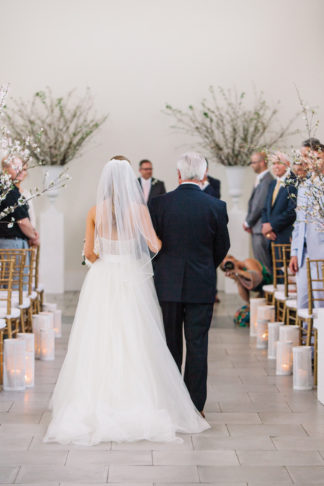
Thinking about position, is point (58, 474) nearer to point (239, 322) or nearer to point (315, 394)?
point (315, 394)

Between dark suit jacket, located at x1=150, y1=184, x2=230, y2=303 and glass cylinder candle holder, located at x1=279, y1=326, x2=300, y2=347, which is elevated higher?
dark suit jacket, located at x1=150, y1=184, x2=230, y2=303

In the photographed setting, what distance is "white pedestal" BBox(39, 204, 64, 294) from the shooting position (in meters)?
12.0

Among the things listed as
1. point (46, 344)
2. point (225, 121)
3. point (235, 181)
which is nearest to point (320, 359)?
point (46, 344)

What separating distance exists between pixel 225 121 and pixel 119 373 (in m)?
8.17

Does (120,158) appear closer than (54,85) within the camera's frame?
Yes

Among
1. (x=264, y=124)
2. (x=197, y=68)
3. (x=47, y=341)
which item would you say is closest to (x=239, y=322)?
(x=47, y=341)

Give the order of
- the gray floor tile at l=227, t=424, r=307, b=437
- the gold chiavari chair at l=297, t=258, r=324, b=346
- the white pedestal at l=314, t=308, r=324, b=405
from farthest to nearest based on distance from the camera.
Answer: the gold chiavari chair at l=297, t=258, r=324, b=346 → the white pedestal at l=314, t=308, r=324, b=405 → the gray floor tile at l=227, t=424, r=307, b=437

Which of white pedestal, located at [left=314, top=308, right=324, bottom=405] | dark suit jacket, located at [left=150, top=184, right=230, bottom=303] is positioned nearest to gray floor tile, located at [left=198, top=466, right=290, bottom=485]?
dark suit jacket, located at [left=150, top=184, right=230, bottom=303]

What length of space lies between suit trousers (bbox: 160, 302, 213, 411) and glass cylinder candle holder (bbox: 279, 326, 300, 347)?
5.83ft

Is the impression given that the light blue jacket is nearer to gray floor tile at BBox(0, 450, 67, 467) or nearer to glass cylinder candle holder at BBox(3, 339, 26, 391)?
glass cylinder candle holder at BBox(3, 339, 26, 391)

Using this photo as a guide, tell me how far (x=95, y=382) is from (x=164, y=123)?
8256 millimetres

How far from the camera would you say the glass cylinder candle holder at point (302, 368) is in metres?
6.12

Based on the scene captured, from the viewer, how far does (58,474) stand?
4184 millimetres

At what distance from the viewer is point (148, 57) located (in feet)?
41.5
